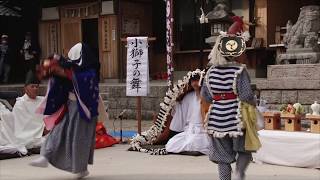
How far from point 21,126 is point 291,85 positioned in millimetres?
5419

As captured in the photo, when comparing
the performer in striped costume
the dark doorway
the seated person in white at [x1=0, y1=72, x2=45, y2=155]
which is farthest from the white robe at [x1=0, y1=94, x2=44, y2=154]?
the dark doorway

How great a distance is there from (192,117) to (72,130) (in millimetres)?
2592

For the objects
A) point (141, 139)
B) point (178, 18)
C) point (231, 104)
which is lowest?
point (141, 139)

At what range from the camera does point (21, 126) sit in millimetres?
8688

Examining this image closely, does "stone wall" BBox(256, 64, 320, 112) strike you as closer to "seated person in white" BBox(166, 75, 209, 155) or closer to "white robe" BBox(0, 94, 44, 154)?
"seated person in white" BBox(166, 75, 209, 155)

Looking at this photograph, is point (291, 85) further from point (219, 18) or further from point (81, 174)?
point (81, 174)

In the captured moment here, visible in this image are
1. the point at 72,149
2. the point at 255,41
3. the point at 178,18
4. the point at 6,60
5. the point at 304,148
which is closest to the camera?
the point at 72,149

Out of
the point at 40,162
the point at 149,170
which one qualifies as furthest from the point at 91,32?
the point at 40,162

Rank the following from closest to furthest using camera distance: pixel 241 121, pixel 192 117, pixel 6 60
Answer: pixel 241 121
pixel 192 117
pixel 6 60

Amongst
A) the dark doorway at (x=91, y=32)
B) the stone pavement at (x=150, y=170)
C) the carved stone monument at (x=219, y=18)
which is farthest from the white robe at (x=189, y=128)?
the dark doorway at (x=91, y=32)

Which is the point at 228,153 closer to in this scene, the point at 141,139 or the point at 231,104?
the point at 231,104

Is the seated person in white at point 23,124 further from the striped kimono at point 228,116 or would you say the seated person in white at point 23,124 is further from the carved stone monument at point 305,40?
the carved stone monument at point 305,40

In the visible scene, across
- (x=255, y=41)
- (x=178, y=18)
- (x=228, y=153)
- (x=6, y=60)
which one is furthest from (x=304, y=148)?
(x=6, y=60)

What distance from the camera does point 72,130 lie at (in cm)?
646
